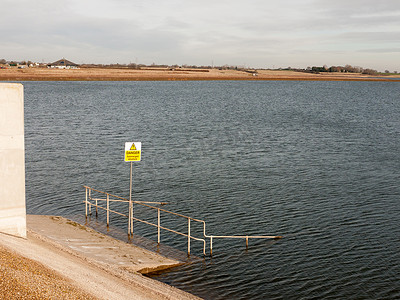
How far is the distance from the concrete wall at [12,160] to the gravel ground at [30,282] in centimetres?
279

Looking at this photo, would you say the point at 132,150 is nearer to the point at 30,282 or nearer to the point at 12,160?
the point at 12,160

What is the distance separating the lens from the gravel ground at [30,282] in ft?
33.6

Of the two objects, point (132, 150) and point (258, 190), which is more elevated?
point (132, 150)

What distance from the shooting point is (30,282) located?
10820mm

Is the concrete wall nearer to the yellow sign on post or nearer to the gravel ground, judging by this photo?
the gravel ground

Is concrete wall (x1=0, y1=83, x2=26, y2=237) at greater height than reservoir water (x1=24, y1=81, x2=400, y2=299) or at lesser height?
greater

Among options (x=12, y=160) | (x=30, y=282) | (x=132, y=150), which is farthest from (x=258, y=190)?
(x=30, y=282)

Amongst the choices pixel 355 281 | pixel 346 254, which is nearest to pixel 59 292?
pixel 355 281

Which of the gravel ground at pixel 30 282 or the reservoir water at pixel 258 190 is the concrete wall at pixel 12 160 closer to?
the gravel ground at pixel 30 282

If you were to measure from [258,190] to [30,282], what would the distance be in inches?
693

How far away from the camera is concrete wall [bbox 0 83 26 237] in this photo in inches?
587

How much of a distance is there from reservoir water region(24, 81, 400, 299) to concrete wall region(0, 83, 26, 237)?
534cm

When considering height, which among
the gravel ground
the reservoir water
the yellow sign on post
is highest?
the yellow sign on post

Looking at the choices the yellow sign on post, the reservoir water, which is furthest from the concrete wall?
the reservoir water
